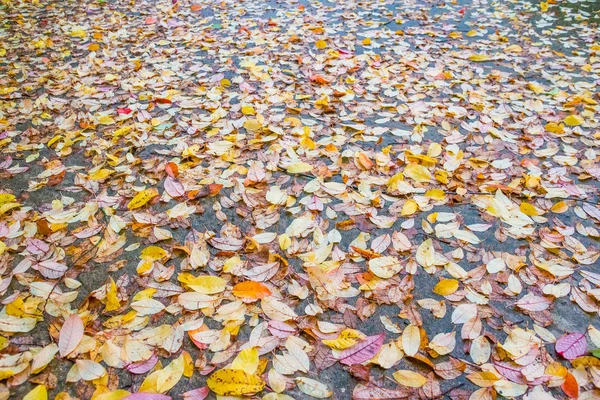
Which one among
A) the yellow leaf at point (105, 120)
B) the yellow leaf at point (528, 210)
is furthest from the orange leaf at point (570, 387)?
the yellow leaf at point (105, 120)

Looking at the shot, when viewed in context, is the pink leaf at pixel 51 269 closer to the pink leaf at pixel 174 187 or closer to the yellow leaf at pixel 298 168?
the pink leaf at pixel 174 187

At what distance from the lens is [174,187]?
83.6 inches

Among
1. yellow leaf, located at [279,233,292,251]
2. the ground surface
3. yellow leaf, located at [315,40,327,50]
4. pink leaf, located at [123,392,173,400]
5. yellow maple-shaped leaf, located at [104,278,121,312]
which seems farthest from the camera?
yellow leaf, located at [315,40,327,50]

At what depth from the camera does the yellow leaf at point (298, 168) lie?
2.22 metres

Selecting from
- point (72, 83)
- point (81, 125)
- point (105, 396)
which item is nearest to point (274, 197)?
point (105, 396)

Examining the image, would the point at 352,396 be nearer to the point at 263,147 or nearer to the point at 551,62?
the point at 263,147

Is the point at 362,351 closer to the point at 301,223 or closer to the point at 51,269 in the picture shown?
the point at 301,223

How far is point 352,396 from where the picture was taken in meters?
1.29

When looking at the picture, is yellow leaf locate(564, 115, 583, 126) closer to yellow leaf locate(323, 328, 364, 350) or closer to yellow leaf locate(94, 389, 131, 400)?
yellow leaf locate(323, 328, 364, 350)

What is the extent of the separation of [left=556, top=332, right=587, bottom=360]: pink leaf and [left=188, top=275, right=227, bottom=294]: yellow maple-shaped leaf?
1256mm

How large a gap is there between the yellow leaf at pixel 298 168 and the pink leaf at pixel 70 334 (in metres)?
1.24

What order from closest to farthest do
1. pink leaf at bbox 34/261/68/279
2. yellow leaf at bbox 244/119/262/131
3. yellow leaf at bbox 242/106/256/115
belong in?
pink leaf at bbox 34/261/68/279, yellow leaf at bbox 244/119/262/131, yellow leaf at bbox 242/106/256/115

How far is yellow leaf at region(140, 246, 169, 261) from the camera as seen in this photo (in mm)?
1739

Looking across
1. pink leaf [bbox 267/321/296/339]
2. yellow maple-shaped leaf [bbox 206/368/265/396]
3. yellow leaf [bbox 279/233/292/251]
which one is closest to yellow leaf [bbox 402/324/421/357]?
pink leaf [bbox 267/321/296/339]
